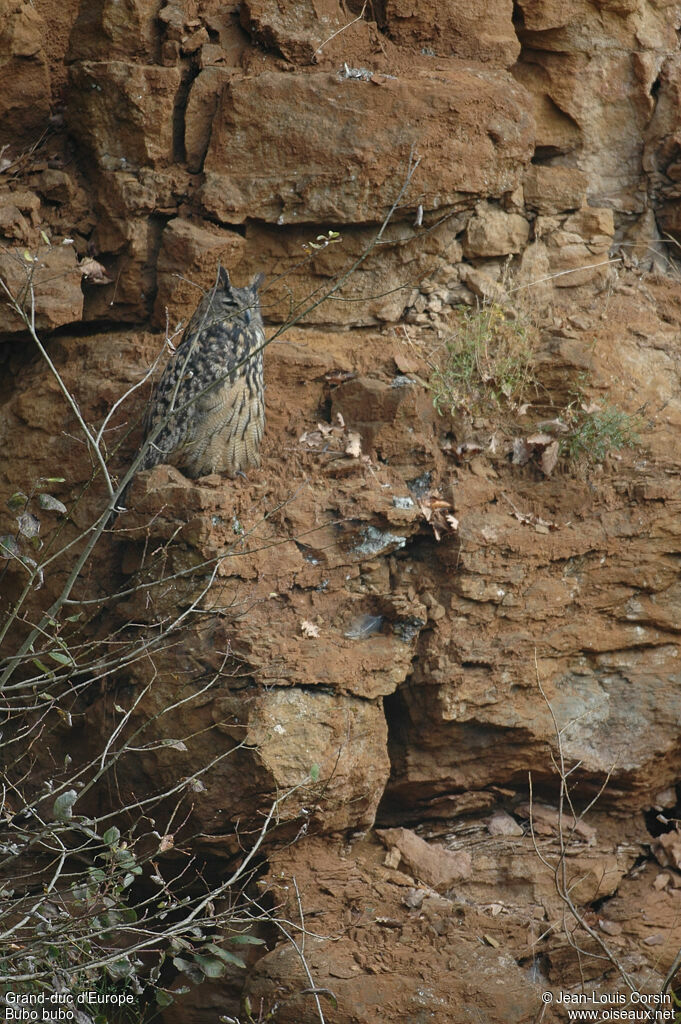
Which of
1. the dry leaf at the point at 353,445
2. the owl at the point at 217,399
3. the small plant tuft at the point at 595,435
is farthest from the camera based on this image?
the small plant tuft at the point at 595,435

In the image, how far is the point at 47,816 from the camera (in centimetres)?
517

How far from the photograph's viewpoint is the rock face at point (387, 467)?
4590 millimetres

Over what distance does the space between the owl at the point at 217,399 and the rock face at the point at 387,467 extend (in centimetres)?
20

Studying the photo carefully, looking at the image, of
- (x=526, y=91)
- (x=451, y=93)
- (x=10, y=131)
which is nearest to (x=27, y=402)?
(x=10, y=131)

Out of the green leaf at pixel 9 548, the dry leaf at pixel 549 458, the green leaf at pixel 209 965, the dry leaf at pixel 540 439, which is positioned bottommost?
the green leaf at pixel 209 965

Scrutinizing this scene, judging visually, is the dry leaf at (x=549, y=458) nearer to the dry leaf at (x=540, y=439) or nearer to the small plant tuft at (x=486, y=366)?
the dry leaf at (x=540, y=439)

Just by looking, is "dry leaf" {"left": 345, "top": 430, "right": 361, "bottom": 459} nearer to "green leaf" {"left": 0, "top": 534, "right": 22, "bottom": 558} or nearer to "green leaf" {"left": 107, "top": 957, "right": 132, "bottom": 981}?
"green leaf" {"left": 0, "top": 534, "right": 22, "bottom": 558}

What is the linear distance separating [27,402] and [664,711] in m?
3.60

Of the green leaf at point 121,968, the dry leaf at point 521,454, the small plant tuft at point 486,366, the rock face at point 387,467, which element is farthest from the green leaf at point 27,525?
the dry leaf at point 521,454

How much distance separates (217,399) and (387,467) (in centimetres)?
90

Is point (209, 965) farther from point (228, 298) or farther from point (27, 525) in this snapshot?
point (228, 298)

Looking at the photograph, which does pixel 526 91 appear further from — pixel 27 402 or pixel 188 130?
pixel 27 402

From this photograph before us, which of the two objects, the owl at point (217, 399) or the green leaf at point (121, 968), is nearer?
the green leaf at point (121, 968)

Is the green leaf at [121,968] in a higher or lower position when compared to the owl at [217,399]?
lower
